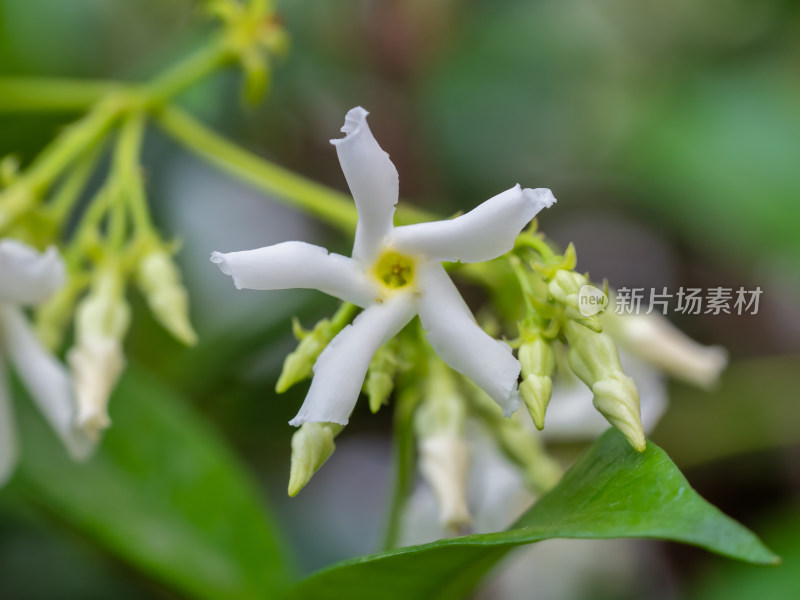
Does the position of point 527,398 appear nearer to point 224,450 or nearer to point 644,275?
point 224,450

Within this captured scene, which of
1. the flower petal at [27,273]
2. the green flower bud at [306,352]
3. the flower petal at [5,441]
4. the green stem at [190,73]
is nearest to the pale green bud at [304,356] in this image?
the green flower bud at [306,352]

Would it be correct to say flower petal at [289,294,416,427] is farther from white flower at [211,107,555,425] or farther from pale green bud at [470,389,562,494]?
pale green bud at [470,389,562,494]

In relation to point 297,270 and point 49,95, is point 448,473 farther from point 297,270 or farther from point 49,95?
point 49,95

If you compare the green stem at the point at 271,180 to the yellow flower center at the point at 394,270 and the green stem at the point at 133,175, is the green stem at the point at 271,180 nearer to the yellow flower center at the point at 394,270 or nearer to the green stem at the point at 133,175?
the green stem at the point at 133,175

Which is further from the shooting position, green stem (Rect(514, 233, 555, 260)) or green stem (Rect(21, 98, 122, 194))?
green stem (Rect(21, 98, 122, 194))

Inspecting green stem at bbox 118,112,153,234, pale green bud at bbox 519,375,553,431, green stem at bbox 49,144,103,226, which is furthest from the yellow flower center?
green stem at bbox 49,144,103,226

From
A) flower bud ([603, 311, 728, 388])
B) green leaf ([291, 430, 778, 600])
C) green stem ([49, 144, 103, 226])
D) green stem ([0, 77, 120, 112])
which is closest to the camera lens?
green leaf ([291, 430, 778, 600])
